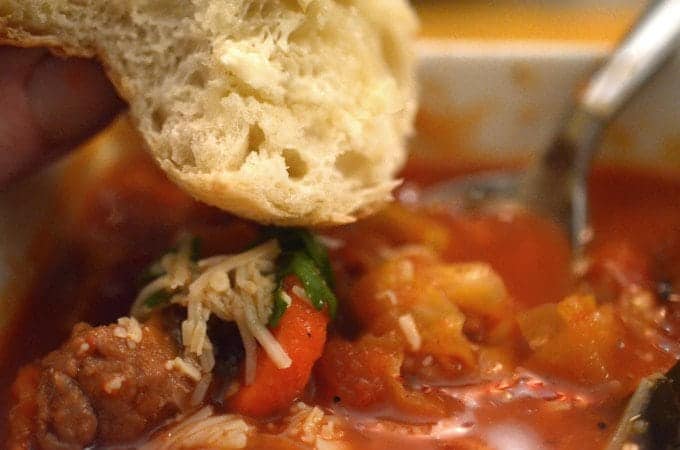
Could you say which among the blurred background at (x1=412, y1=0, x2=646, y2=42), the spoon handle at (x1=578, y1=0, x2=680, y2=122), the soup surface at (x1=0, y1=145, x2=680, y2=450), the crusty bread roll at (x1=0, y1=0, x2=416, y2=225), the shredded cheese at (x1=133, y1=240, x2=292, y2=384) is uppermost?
the crusty bread roll at (x1=0, y1=0, x2=416, y2=225)

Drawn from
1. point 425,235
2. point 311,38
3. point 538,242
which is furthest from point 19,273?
point 538,242

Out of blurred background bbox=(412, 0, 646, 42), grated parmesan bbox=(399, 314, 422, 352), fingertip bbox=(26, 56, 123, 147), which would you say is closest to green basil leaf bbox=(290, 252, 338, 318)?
grated parmesan bbox=(399, 314, 422, 352)

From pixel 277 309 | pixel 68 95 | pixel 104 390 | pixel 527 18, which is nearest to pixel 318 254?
pixel 277 309

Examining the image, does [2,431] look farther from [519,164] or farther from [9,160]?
[519,164]

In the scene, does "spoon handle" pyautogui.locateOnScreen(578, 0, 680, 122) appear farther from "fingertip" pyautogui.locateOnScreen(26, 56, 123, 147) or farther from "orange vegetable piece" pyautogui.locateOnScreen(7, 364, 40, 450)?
"orange vegetable piece" pyautogui.locateOnScreen(7, 364, 40, 450)

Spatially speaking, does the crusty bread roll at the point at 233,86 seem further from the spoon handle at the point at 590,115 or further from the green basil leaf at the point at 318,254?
the spoon handle at the point at 590,115
